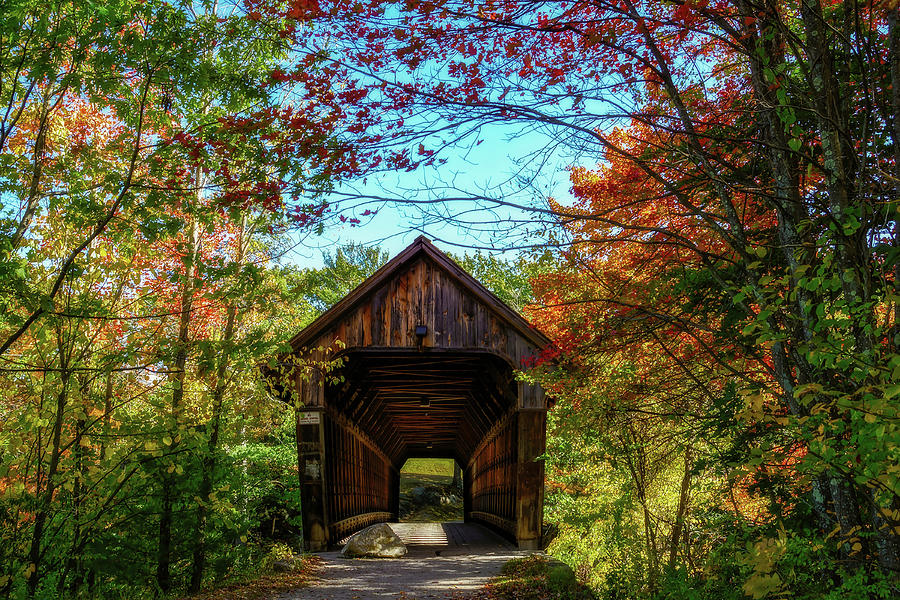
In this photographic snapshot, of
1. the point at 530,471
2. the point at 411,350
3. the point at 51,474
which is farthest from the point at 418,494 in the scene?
the point at 51,474

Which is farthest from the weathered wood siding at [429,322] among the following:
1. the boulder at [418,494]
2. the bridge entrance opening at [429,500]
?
the boulder at [418,494]

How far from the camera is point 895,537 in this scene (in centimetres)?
330

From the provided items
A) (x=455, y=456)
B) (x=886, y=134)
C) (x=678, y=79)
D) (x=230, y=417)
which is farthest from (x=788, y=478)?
(x=455, y=456)

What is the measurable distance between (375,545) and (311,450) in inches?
88.2

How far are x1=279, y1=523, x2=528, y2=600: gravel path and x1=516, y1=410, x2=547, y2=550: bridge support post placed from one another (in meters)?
0.61

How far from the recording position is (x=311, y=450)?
10.6 meters

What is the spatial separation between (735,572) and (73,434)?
22.4ft

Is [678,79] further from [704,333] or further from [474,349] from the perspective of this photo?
[474,349]

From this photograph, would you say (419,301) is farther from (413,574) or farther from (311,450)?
(413,574)

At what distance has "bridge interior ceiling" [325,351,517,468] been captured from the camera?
40.2ft

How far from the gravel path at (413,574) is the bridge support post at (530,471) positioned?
611 mm

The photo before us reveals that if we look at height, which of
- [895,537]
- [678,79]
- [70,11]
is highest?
[70,11]

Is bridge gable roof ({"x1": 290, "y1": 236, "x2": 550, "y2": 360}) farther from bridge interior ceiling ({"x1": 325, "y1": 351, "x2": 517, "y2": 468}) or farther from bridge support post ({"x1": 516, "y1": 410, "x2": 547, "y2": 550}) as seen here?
bridge support post ({"x1": 516, "y1": 410, "x2": 547, "y2": 550})

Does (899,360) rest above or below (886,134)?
below
